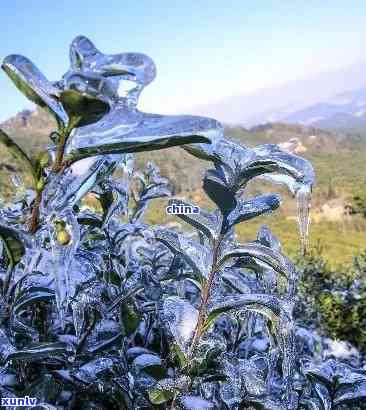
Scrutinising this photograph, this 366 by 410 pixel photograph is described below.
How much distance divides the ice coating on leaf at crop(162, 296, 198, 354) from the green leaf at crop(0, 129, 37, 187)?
0.44m

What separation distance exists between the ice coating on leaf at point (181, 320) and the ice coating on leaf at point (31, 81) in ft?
1.78

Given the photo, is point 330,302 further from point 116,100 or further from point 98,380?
point 116,100

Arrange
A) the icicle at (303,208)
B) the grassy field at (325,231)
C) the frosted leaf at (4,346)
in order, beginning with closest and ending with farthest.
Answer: the icicle at (303,208)
the frosted leaf at (4,346)
the grassy field at (325,231)

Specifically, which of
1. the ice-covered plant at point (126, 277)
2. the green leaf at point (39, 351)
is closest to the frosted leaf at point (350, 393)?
the ice-covered plant at point (126, 277)

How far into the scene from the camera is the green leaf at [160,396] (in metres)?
1.11

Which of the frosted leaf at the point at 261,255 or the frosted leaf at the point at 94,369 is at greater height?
the frosted leaf at the point at 261,255

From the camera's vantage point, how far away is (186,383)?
112 centimetres

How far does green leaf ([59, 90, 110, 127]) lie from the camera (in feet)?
2.28

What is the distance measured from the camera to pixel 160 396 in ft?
3.64

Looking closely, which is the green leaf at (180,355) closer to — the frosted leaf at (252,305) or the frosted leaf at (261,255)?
the frosted leaf at (252,305)

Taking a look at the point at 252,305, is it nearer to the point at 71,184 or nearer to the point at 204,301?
the point at 204,301

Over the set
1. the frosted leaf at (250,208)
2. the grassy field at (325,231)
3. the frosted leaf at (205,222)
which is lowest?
the grassy field at (325,231)

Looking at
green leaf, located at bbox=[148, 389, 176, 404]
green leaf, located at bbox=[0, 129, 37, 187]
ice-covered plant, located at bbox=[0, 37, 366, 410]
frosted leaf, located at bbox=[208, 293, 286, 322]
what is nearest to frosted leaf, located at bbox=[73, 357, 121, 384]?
ice-covered plant, located at bbox=[0, 37, 366, 410]

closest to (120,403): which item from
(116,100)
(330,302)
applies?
(116,100)
